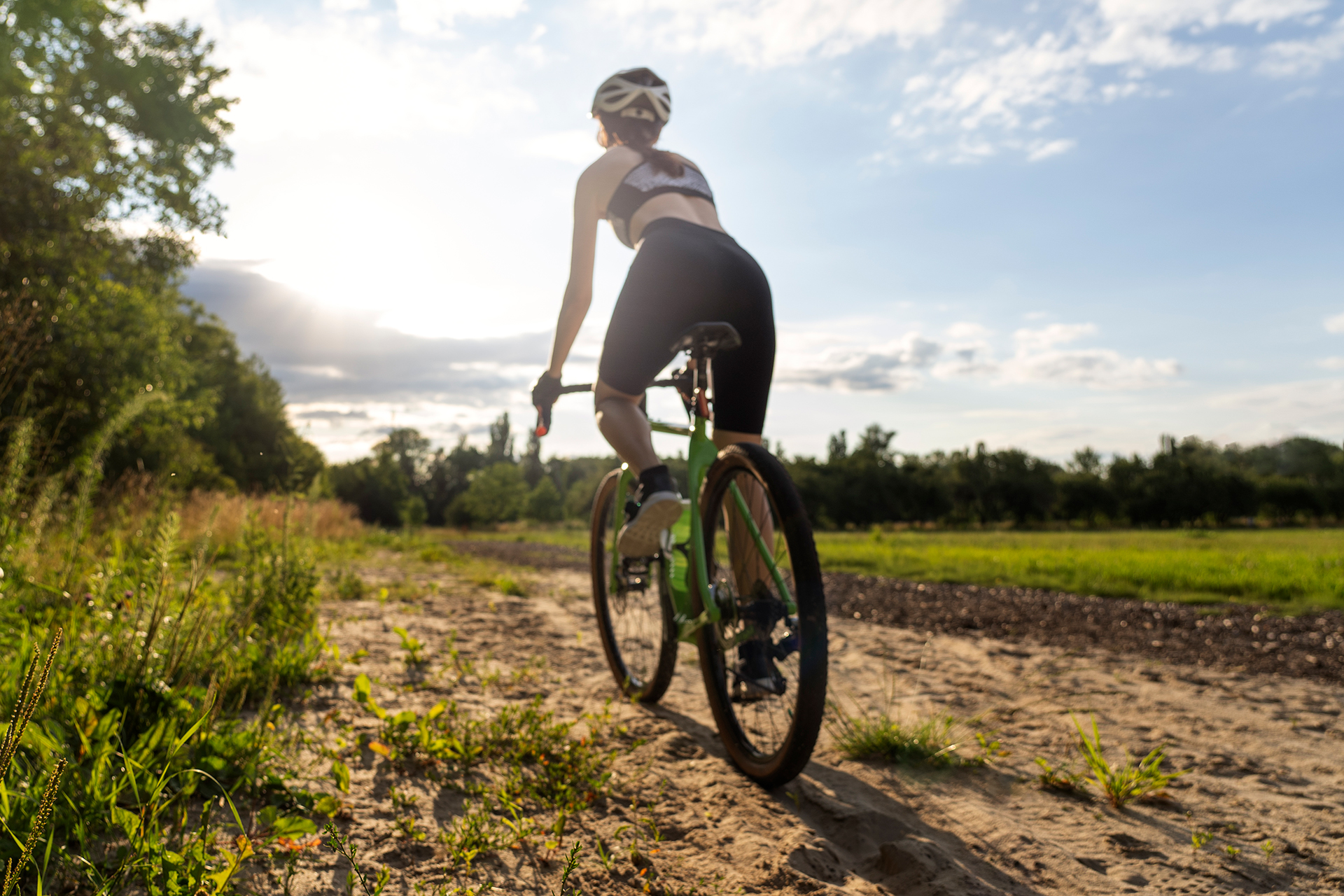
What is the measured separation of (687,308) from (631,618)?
1568 millimetres

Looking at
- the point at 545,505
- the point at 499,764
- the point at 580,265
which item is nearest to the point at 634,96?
the point at 580,265

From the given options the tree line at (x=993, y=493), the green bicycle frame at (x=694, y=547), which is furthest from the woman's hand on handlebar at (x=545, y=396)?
the tree line at (x=993, y=493)

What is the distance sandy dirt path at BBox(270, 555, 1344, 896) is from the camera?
1546mm

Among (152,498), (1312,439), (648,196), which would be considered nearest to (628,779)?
(648,196)

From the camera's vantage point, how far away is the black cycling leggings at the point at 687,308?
2.33m

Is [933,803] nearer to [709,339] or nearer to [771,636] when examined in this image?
[771,636]

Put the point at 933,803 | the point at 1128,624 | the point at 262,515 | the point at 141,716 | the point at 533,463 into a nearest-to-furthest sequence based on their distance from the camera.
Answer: the point at 141,716 → the point at 933,803 → the point at 262,515 → the point at 1128,624 → the point at 533,463

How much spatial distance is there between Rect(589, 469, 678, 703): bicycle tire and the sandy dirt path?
4.8 inches

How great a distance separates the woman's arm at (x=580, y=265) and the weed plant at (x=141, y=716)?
131cm

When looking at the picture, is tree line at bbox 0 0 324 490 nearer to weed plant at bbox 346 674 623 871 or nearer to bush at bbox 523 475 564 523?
weed plant at bbox 346 674 623 871

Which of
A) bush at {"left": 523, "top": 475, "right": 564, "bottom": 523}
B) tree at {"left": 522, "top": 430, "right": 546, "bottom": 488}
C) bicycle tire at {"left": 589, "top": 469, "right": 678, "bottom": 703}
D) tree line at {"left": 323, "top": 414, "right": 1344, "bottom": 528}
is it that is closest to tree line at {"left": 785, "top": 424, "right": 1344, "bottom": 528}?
tree line at {"left": 323, "top": 414, "right": 1344, "bottom": 528}

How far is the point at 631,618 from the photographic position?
322 cm

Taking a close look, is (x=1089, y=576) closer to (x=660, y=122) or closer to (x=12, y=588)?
(x=660, y=122)

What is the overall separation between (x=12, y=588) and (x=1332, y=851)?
4013mm
